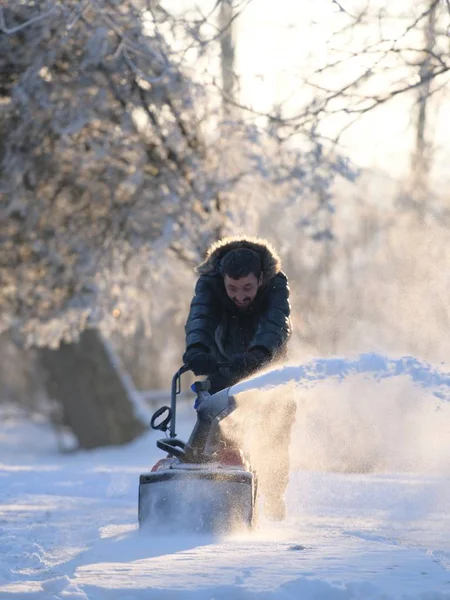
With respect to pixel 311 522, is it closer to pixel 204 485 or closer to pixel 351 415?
pixel 204 485

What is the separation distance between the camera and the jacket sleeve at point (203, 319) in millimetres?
6055

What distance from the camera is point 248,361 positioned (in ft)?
19.1

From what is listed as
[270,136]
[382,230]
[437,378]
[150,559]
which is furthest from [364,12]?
[382,230]

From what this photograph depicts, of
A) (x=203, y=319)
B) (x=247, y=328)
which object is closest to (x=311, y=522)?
(x=247, y=328)

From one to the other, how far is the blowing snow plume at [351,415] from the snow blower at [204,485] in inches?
7.7

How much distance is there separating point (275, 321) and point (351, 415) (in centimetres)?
252

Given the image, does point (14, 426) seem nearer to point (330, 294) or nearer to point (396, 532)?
point (330, 294)

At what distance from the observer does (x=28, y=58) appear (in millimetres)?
12203

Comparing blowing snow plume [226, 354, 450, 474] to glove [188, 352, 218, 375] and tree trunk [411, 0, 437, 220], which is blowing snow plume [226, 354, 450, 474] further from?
tree trunk [411, 0, 437, 220]

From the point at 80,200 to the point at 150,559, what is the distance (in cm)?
892

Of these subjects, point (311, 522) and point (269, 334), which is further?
point (311, 522)

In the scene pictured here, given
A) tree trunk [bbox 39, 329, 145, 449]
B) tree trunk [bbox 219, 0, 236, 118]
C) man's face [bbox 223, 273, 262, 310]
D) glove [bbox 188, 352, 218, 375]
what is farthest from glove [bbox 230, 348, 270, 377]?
tree trunk [bbox 39, 329, 145, 449]

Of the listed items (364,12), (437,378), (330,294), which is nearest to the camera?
(437,378)

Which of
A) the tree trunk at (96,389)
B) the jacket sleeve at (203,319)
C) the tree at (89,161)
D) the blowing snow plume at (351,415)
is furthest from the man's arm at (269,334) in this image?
the tree trunk at (96,389)
